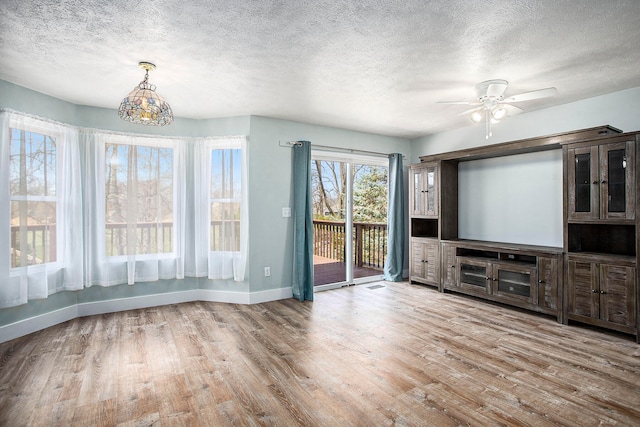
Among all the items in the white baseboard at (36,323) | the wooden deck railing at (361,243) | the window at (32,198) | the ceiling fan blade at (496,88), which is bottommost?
the white baseboard at (36,323)

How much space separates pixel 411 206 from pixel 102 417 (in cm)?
482

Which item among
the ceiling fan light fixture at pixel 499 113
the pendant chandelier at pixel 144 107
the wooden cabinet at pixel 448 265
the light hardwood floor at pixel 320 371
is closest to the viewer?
the light hardwood floor at pixel 320 371

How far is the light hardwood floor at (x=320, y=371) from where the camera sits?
2115 millimetres

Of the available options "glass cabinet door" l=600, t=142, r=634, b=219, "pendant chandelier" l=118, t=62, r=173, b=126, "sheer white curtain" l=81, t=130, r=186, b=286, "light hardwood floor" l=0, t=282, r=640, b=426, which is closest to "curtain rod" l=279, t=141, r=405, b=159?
"sheer white curtain" l=81, t=130, r=186, b=286

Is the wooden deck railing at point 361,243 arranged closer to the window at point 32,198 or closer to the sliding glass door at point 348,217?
the sliding glass door at point 348,217

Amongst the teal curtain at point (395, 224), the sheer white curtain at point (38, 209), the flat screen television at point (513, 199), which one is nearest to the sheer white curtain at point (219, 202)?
the sheer white curtain at point (38, 209)

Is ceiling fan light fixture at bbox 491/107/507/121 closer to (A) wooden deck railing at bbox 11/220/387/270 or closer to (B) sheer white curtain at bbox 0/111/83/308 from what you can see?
(A) wooden deck railing at bbox 11/220/387/270

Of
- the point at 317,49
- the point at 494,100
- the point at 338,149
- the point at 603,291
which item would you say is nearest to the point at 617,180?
the point at 603,291

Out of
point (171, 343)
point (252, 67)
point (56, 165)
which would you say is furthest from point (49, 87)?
point (171, 343)

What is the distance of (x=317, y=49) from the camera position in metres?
2.67

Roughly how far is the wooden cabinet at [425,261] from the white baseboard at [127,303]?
7.09 feet

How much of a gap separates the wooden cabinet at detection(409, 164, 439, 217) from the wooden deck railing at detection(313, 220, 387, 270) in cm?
78

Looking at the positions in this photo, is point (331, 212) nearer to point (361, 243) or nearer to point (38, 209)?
point (361, 243)

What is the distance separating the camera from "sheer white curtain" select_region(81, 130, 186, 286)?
4.07 metres
